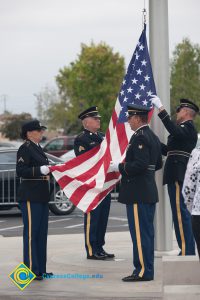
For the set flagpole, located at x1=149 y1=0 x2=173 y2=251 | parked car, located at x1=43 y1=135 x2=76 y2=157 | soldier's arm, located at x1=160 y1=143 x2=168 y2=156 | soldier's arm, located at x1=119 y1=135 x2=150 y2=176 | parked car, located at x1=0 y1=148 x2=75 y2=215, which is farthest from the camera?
parked car, located at x1=43 y1=135 x2=76 y2=157

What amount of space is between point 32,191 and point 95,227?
185 cm

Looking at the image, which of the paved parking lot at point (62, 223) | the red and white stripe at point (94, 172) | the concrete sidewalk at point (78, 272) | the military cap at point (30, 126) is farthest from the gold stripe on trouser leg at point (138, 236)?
the paved parking lot at point (62, 223)

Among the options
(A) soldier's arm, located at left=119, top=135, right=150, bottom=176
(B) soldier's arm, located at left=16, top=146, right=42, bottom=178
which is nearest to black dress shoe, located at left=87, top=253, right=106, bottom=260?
(B) soldier's arm, located at left=16, top=146, right=42, bottom=178

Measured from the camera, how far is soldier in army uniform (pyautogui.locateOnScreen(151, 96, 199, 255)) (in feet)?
33.5

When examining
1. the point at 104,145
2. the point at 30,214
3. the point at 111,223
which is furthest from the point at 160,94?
the point at 111,223

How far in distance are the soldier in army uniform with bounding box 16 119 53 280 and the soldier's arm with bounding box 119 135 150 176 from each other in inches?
37.6

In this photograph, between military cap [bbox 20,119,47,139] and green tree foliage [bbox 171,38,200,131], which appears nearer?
military cap [bbox 20,119,47,139]

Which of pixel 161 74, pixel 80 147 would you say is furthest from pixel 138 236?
pixel 161 74

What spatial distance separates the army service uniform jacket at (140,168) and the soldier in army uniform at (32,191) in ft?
2.98

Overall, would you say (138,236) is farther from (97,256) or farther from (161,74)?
Result: (161,74)

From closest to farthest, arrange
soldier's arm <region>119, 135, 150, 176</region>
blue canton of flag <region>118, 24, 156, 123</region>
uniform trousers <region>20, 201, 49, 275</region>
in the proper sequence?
1. soldier's arm <region>119, 135, 150, 176</region>
2. uniform trousers <region>20, 201, 49, 275</region>
3. blue canton of flag <region>118, 24, 156, 123</region>

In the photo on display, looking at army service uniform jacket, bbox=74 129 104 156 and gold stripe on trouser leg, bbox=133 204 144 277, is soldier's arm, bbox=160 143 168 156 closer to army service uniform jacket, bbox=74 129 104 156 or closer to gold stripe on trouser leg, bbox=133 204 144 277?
army service uniform jacket, bbox=74 129 104 156

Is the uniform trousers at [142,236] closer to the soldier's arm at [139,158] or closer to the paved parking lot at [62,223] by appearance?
the soldier's arm at [139,158]

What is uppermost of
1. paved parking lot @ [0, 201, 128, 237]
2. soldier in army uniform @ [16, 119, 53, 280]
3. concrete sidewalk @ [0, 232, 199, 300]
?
soldier in army uniform @ [16, 119, 53, 280]
